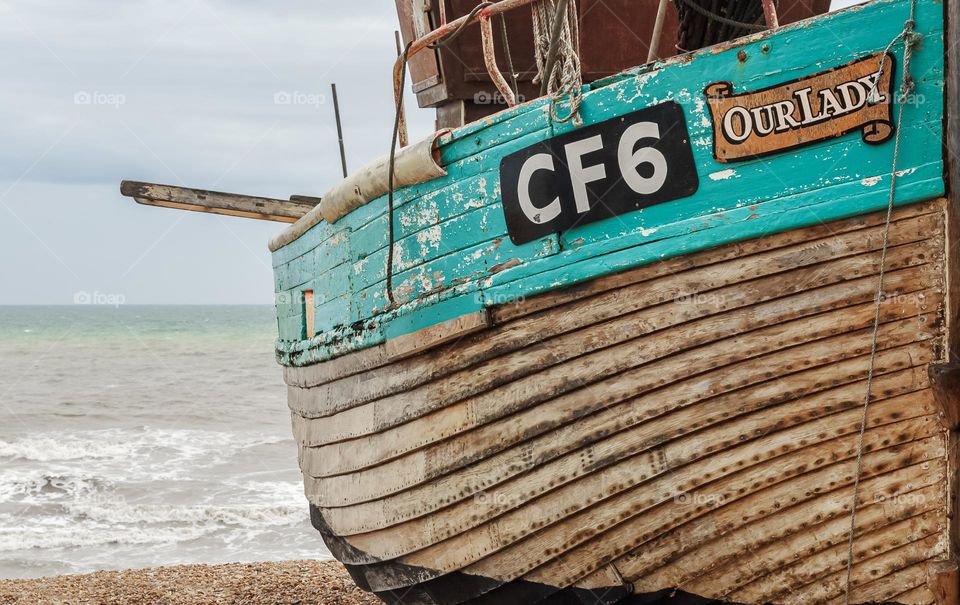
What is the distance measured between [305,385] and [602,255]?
9.22 feet

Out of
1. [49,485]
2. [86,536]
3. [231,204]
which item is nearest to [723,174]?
[231,204]

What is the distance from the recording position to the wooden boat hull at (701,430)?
3514 mm

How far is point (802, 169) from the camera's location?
3572 mm

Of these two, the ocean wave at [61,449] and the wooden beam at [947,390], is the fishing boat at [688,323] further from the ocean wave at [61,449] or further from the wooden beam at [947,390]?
the ocean wave at [61,449]

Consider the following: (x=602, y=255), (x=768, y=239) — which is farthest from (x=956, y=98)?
(x=602, y=255)

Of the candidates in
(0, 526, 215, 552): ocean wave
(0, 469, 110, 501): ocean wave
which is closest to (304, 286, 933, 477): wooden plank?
(0, 526, 215, 552): ocean wave

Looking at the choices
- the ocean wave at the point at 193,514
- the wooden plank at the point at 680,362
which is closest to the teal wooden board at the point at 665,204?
the wooden plank at the point at 680,362

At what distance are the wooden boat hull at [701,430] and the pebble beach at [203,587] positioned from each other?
3.68m

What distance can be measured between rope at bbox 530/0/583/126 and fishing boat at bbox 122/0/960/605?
0.04 feet

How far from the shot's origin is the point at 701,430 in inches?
150

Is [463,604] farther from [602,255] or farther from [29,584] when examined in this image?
[29,584]

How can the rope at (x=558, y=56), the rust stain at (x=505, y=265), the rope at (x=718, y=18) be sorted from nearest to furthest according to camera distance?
the rope at (x=558, y=56) < the rust stain at (x=505, y=265) < the rope at (x=718, y=18)

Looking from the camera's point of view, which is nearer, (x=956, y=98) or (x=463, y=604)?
(x=956, y=98)

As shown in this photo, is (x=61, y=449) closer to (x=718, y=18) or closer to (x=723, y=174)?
(x=718, y=18)
